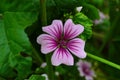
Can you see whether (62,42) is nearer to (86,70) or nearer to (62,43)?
(62,43)

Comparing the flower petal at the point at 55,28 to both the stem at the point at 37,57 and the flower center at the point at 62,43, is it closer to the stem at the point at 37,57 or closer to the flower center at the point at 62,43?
the flower center at the point at 62,43

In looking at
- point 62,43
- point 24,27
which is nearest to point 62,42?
point 62,43

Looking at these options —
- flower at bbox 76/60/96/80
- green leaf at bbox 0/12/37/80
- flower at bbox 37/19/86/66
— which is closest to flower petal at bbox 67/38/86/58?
flower at bbox 37/19/86/66

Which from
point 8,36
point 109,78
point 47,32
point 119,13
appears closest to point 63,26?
point 47,32

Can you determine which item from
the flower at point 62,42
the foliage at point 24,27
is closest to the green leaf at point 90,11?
the foliage at point 24,27

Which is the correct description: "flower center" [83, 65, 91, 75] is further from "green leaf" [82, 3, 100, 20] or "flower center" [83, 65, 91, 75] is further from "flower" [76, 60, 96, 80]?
"green leaf" [82, 3, 100, 20]

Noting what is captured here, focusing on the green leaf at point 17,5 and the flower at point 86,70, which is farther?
the flower at point 86,70

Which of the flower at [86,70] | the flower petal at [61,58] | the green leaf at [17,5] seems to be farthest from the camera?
the flower at [86,70]
